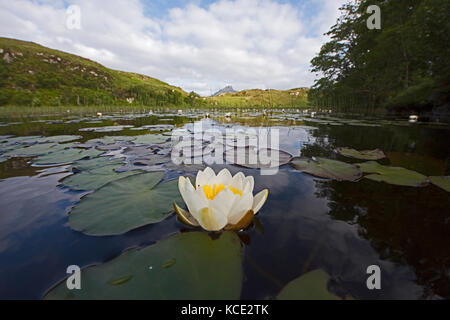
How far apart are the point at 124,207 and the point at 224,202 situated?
0.61 m

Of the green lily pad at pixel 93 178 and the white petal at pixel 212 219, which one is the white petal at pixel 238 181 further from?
the green lily pad at pixel 93 178

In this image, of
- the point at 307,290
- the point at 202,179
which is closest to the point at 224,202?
the point at 202,179

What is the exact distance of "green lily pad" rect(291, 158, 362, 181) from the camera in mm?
1432

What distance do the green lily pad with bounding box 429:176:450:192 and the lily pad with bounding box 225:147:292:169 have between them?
1.03m

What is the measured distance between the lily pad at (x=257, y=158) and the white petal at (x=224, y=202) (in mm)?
970

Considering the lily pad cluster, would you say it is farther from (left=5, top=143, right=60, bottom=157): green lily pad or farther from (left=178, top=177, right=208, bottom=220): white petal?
(left=5, top=143, right=60, bottom=157): green lily pad

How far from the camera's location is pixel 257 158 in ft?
6.35

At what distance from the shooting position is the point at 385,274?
602 mm

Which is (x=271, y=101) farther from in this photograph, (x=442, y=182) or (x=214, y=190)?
(x=214, y=190)

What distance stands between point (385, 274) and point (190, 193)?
2.45 feet
